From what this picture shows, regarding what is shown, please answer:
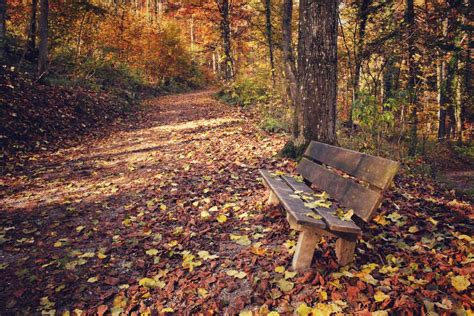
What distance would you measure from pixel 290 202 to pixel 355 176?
0.66m

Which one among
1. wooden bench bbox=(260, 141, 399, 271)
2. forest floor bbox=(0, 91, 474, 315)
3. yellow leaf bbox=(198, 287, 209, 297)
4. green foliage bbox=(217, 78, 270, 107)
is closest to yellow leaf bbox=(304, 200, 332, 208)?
wooden bench bbox=(260, 141, 399, 271)

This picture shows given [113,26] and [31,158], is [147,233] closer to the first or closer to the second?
[31,158]

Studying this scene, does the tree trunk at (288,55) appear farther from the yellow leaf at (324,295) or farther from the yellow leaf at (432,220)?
the yellow leaf at (324,295)

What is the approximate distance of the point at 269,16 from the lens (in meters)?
13.8

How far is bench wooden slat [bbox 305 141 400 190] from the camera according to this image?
2451 mm

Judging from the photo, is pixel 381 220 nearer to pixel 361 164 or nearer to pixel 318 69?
pixel 361 164

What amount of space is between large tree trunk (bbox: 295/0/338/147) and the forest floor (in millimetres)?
791

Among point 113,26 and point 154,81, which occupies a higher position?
point 113,26

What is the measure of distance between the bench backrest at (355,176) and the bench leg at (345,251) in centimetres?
25

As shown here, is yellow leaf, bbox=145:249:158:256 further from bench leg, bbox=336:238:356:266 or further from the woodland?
bench leg, bbox=336:238:356:266

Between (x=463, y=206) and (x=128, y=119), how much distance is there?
34.8 ft

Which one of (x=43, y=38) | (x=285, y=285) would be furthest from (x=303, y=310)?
(x=43, y=38)

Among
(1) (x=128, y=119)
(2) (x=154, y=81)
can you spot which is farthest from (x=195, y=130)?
(2) (x=154, y=81)

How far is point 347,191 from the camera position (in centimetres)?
293
